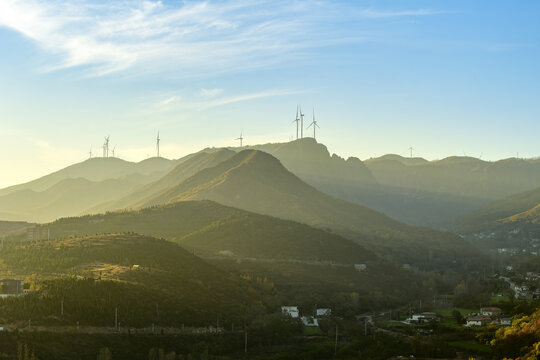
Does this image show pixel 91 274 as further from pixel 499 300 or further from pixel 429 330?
pixel 499 300

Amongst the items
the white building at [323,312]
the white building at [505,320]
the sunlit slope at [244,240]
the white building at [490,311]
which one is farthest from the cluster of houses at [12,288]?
the white building at [490,311]

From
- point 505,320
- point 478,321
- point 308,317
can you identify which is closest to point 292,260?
point 308,317

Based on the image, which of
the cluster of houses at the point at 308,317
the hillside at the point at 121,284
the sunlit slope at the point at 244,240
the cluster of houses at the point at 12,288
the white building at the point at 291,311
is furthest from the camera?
the sunlit slope at the point at 244,240

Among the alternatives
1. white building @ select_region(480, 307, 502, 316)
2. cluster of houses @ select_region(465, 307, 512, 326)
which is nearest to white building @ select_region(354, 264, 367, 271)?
white building @ select_region(480, 307, 502, 316)

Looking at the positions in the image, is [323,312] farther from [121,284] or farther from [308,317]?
[121,284]

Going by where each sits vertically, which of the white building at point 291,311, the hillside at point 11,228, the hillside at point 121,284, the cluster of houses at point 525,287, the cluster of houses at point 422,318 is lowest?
the cluster of houses at point 422,318

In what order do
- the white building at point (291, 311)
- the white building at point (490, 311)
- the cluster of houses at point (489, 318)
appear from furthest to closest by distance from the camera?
the white building at point (490, 311)
the white building at point (291, 311)
the cluster of houses at point (489, 318)

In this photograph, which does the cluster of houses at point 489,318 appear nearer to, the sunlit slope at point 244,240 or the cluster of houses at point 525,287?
the cluster of houses at point 525,287

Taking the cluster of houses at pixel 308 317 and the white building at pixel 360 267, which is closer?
the cluster of houses at pixel 308 317

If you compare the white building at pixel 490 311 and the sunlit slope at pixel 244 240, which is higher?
the sunlit slope at pixel 244 240

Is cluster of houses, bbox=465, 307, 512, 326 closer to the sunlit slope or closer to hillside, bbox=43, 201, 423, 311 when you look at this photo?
hillside, bbox=43, 201, 423, 311
